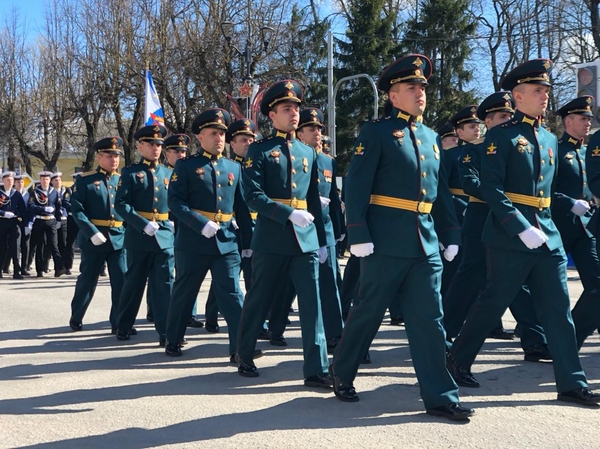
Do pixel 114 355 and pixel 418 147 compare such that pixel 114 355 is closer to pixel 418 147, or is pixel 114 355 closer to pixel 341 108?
pixel 418 147

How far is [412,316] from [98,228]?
15.4 ft

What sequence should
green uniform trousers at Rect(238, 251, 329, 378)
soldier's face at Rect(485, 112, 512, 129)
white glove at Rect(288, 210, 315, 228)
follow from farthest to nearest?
soldier's face at Rect(485, 112, 512, 129) → green uniform trousers at Rect(238, 251, 329, 378) → white glove at Rect(288, 210, 315, 228)

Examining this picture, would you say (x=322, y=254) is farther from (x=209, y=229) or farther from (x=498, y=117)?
(x=498, y=117)

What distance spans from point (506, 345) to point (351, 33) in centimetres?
3393

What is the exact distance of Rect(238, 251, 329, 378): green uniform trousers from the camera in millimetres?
5547

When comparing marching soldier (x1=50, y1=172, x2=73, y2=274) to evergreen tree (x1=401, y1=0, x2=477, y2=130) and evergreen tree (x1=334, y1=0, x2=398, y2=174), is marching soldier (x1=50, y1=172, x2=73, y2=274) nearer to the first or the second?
evergreen tree (x1=334, y1=0, x2=398, y2=174)

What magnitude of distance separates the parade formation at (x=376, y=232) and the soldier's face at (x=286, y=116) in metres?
0.01

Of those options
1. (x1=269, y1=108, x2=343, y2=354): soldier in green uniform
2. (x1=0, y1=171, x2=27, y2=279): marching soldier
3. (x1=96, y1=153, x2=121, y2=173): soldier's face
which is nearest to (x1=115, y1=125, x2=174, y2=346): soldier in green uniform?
(x1=96, y1=153, x2=121, y2=173): soldier's face

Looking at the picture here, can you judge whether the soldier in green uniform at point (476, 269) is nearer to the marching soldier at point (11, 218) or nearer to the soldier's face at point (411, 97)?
the soldier's face at point (411, 97)

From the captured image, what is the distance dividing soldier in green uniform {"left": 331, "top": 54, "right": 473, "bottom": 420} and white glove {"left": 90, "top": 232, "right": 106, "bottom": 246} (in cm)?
384

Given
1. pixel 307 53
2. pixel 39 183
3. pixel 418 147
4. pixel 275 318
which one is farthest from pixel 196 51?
pixel 418 147

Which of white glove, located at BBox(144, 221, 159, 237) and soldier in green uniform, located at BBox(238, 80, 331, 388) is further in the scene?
white glove, located at BBox(144, 221, 159, 237)

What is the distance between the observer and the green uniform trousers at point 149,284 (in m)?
7.45

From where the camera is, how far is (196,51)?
29.3 meters
